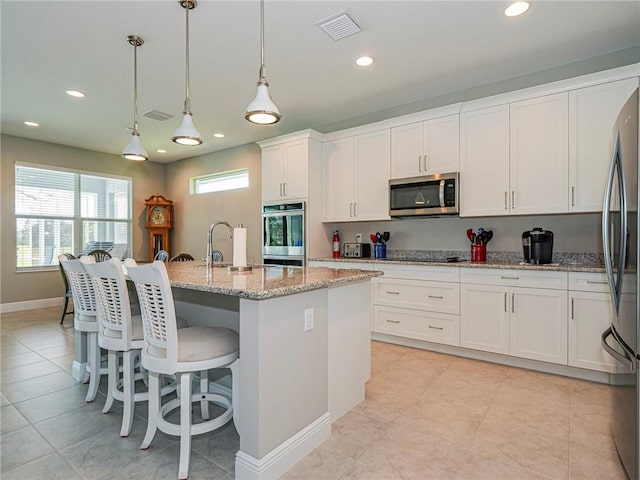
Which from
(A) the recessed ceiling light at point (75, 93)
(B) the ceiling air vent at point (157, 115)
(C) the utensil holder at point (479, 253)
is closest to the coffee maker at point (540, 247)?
(C) the utensil holder at point (479, 253)

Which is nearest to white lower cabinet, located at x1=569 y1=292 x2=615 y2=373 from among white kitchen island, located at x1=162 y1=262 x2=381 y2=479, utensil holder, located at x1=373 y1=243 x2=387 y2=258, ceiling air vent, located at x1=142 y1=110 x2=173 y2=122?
white kitchen island, located at x1=162 y1=262 x2=381 y2=479

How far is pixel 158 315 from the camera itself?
1.70 meters

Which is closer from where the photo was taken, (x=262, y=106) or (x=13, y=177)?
(x=262, y=106)

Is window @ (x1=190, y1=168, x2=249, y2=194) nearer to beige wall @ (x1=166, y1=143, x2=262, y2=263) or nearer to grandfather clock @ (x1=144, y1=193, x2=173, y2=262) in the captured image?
beige wall @ (x1=166, y1=143, x2=262, y2=263)

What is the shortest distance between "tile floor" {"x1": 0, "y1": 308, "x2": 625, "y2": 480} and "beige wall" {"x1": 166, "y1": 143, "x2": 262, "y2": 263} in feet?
11.1

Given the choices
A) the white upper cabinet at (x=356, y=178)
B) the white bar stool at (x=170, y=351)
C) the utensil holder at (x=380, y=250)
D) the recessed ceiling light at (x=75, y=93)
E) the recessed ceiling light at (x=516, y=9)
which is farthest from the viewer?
the utensil holder at (x=380, y=250)

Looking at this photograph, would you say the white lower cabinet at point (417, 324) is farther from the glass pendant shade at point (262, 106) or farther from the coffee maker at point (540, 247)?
the glass pendant shade at point (262, 106)

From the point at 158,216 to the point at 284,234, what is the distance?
3479 mm

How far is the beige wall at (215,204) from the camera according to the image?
19.0 ft

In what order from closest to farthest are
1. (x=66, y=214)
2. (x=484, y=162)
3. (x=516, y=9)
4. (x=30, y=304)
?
(x=516, y=9) < (x=484, y=162) < (x=30, y=304) < (x=66, y=214)

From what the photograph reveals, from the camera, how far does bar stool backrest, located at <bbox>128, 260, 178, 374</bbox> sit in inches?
64.4

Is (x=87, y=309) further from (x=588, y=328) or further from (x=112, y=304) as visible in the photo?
(x=588, y=328)

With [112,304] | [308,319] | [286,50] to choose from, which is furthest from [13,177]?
[308,319]

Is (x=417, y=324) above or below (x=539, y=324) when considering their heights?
below
